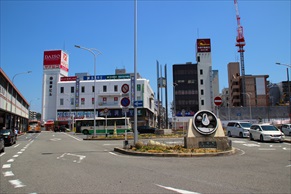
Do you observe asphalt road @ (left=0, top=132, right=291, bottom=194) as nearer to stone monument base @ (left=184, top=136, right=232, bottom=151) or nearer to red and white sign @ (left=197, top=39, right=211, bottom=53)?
stone monument base @ (left=184, top=136, right=232, bottom=151)

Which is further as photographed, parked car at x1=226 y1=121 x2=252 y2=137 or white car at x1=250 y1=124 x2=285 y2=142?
parked car at x1=226 y1=121 x2=252 y2=137

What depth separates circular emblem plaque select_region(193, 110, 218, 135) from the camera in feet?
49.5

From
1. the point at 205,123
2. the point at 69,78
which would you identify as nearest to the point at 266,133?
the point at 205,123

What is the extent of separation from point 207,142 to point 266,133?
1032 centimetres

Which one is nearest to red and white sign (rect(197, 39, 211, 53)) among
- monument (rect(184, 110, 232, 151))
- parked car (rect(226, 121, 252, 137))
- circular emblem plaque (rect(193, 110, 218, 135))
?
parked car (rect(226, 121, 252, 137))

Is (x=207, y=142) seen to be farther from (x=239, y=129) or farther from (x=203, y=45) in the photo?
(x=203, y=45)

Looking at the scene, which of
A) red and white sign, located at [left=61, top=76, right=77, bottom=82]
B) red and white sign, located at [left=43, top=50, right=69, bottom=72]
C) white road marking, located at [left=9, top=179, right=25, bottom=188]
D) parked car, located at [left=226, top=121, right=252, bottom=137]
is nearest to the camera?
white road marking, located at [left=9, top=179, right=25, bottom=188]

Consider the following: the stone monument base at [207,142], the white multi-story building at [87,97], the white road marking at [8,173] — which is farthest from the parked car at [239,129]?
the white multi-story building at [87,97]

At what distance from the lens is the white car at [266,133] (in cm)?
2270

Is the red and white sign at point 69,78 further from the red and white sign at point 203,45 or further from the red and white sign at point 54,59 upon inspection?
the red and white sign at point 203,45

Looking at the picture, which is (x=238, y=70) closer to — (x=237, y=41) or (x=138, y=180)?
(x=237, y=41)

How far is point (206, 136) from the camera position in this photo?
1508 cm

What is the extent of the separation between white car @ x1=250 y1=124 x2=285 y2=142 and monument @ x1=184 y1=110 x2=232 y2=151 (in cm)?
943

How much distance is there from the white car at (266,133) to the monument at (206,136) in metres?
9.43
